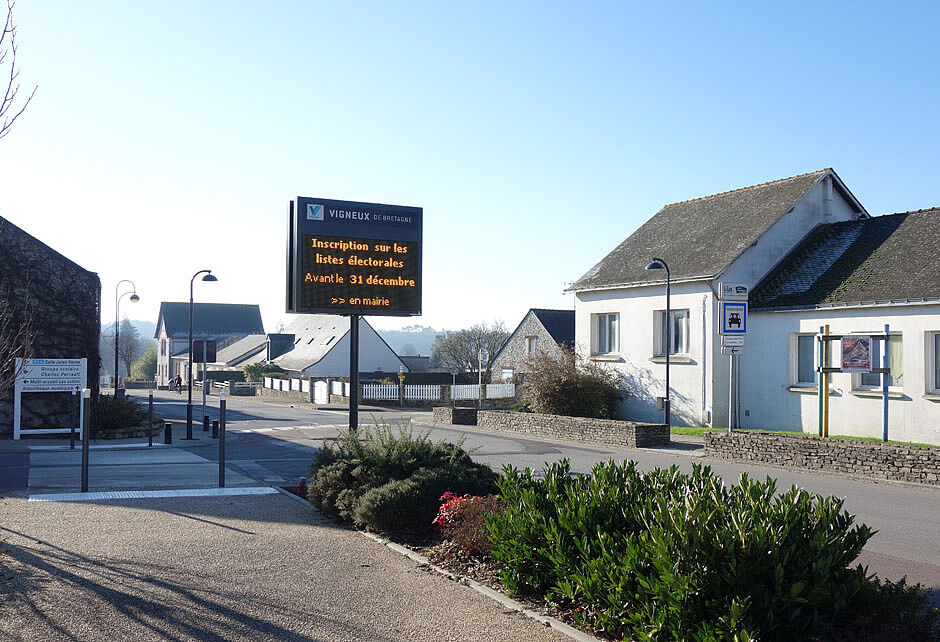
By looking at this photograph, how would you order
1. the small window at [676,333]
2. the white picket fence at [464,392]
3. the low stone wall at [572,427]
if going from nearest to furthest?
the low stone wall at [572,427]
the small window at [676,333]
the white picket fence at [464,392]

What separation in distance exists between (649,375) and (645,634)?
72.1 feet

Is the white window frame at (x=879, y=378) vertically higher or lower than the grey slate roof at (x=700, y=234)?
lower

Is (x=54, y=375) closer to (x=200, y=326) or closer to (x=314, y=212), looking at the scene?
(x=314, y=212)

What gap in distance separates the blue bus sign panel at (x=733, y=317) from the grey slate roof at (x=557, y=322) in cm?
3446

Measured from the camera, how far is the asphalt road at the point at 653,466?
912 cm

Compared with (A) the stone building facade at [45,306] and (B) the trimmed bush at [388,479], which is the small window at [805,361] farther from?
(A) the stone building facade at [45,306]

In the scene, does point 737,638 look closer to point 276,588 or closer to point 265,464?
point 276,588

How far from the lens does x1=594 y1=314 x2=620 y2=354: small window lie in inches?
1125

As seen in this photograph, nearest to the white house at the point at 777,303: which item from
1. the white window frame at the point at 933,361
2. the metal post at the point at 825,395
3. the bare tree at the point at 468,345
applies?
the white window frame at the point at 933,361

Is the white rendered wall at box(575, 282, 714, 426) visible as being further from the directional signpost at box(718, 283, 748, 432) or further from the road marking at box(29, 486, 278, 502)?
the road marking at box(29, 486, 278, 502)

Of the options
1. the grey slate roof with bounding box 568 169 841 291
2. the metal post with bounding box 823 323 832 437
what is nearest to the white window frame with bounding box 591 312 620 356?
the grey slate roof with bounding box 568 169 841 291

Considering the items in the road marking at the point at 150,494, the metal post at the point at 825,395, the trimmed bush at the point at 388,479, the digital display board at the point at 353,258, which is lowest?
the road marking at the point at 150,494

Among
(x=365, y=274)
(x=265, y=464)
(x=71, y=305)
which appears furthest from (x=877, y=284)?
(x=71, y=305)

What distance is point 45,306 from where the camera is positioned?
22.8 meters
